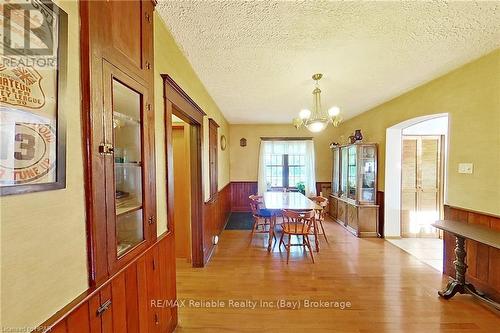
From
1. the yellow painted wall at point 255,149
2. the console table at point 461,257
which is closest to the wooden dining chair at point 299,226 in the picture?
the console table at point 461,257

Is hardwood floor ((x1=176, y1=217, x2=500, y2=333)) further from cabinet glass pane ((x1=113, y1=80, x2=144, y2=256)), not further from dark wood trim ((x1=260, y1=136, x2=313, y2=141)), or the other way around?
dark wood trim ((x1=260, y1=136, x2=313, y2=141))

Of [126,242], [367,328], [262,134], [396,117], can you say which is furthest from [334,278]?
[262,134]

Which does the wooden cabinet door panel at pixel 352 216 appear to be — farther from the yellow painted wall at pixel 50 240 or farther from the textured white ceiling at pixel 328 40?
the yellow painted wall at pixel 50 240

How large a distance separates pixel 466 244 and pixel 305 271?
1.96 m

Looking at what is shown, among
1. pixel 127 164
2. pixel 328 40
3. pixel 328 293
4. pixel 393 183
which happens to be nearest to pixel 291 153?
pixel 393 183

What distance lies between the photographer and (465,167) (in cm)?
269

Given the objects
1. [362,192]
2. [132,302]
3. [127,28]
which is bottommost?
[132,302]

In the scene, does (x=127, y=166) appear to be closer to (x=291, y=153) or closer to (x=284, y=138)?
(x=284, y=138)

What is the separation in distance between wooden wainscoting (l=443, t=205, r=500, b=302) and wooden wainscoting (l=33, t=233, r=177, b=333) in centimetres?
327

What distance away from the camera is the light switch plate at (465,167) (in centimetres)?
263

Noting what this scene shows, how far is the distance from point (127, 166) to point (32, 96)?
0.71m

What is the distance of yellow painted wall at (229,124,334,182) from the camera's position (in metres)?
6.65

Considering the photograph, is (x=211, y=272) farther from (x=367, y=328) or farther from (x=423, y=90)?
(x=423, y=90)

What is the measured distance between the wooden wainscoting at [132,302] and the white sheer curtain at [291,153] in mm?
4679
